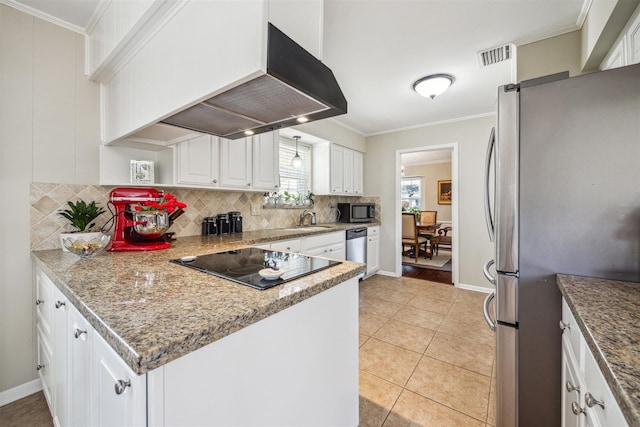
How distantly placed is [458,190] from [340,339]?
11.3ft

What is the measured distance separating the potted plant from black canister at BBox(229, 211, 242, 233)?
114cm

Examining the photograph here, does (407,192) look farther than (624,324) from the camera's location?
Yes

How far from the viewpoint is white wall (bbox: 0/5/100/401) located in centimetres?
160

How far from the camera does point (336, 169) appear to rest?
4020mm

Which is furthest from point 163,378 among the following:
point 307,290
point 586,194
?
point 586,194

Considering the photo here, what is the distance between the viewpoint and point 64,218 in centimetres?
178

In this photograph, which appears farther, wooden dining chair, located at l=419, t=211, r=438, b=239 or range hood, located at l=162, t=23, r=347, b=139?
wooden dining chair, located at l=419, t=211, r=438, b=239

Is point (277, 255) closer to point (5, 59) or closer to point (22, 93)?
point (22, 93)

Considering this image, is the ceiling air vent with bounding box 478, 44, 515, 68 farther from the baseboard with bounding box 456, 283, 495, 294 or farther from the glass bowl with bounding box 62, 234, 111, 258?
the glass bowl with bounding box 62, 234, 111, 258

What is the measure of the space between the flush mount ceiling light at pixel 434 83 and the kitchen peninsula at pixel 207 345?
2.27 metres

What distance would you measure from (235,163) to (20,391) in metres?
2.15

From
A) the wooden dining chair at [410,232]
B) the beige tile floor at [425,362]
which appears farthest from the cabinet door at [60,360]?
the wooden dining chair at [410,232]

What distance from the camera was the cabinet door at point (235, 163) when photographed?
96.0 inches

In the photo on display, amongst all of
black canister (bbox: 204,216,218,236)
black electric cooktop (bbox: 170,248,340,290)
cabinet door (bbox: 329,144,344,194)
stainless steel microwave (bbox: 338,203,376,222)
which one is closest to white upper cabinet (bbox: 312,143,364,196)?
cabinet door (bbox: 329,144,344,194)
